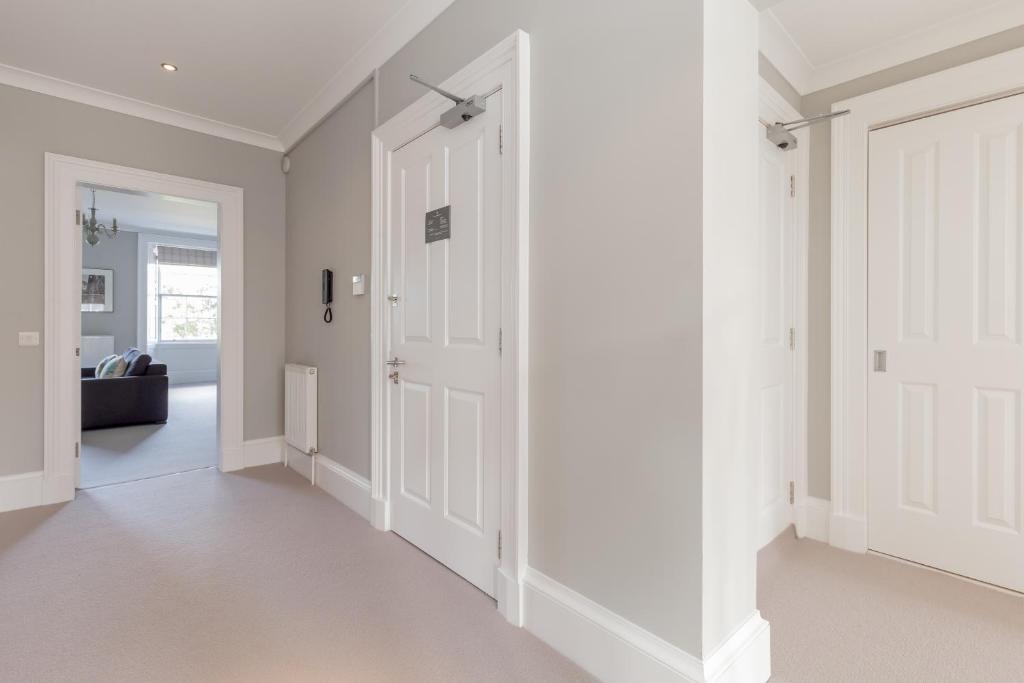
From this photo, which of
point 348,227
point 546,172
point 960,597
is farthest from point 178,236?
point 960,597

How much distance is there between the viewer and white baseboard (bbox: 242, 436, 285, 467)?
13.3 feet

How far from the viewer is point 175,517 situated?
2.96 meters

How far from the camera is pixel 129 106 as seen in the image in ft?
11.6

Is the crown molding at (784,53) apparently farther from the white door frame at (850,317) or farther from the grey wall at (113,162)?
the grey wall at (113,162)

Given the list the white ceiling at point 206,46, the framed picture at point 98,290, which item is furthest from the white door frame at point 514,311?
the framed picture at point 98,290

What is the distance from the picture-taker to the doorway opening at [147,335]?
4695mm

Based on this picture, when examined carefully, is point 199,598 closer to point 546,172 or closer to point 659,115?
point 546,172

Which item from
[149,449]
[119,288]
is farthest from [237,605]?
[119,288]

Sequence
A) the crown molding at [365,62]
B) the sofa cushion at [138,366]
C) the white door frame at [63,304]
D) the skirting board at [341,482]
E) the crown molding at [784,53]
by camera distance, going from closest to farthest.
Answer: the crown molding at [784,53] → the crown molding at [365,62] → the skirting board at [341,482] → the white door frame at [63,304] → the sofa cushion at [138,366]

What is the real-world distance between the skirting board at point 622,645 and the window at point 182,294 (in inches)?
355

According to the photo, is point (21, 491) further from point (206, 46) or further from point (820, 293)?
point (820, 293)

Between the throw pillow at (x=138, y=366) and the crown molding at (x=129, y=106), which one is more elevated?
the crown molding at (x=129, y=106)

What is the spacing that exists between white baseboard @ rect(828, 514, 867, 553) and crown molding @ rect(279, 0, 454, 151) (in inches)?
131

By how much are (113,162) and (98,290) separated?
6330 millimetres
